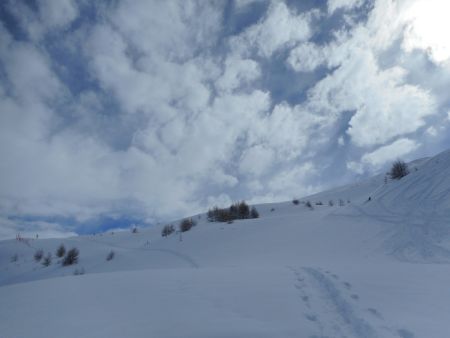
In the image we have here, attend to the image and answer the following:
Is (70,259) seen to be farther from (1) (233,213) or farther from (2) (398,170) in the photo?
(2) (398,170)

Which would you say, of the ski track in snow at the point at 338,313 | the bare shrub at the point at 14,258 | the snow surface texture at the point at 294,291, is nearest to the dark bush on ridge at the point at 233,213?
the snow surface texture at the point at 294,291

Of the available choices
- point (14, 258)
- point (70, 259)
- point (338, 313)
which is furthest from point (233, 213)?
point (338, 313)

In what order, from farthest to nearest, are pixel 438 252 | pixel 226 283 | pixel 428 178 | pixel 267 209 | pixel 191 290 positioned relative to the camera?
1. pixel 267 209
2. pixel 428 178
3. pixel 438 252
4. pixel 226 283
5. pixel 191 290

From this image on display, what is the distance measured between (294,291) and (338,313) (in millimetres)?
806

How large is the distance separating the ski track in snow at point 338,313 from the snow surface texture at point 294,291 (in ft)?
0.04

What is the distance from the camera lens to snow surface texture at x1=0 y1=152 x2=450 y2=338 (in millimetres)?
2922

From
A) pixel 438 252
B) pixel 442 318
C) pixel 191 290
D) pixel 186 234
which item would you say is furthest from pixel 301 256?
pixel 186 234

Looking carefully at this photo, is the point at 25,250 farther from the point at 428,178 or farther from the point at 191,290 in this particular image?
the point at 428,178

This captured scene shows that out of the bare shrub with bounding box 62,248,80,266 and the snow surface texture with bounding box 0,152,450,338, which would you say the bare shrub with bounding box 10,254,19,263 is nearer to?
the bare shrub with bounding box 62,248,80,266

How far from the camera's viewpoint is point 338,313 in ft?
11.0

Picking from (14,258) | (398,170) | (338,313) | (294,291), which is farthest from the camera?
(14,258)

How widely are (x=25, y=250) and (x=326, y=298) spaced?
1878 centimetres

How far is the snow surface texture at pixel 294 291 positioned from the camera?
2922mm

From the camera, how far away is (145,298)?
3984 millimetres
